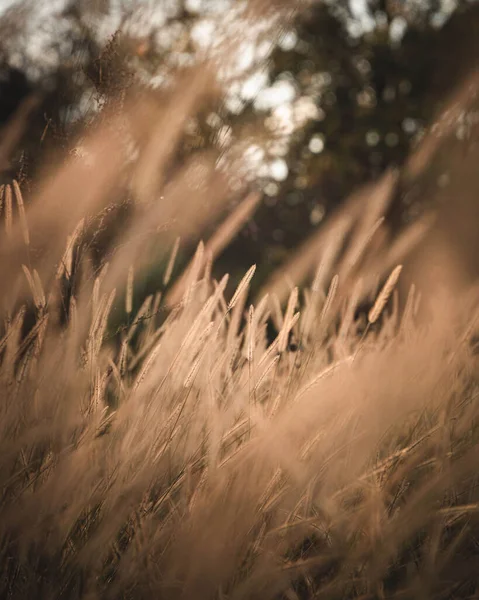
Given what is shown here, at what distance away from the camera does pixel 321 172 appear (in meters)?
6.30

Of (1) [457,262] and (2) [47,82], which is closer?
(2) [47,82]

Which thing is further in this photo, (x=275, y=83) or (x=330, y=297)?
(x=275, y=83)

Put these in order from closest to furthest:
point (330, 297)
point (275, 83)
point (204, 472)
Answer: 1. point (204, 472)
2. point (330, 297)
3. point (275, 83)

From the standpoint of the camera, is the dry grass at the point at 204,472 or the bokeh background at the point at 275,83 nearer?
the dry grass at the point at 204,472

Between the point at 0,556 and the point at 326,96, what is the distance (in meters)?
6.20

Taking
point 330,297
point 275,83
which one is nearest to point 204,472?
point 330,297

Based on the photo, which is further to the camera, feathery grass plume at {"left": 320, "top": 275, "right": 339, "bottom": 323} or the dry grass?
feathery grass plume at {"left": 320, "top": 275, "right": 339, "bottom": 323}

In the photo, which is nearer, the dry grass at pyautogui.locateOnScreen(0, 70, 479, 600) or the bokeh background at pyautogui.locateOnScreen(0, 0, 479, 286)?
the dry grass at pyautogui.locateOnScreen(0, 70, 479, 600)

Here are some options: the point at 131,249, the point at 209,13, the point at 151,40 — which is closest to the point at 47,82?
the point at 151,40

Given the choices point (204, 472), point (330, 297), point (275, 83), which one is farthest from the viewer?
point (275, 83)

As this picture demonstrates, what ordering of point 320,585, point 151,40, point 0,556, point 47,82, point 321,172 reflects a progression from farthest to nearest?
point 321,172
point 47,82
point 151,40
point 320,585
point 0,556

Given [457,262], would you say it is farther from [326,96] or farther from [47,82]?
[47,82]

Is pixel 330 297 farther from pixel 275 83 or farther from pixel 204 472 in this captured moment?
pixel 275 83

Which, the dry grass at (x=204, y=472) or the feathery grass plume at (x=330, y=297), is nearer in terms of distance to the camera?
the dry grass at (x=204, y=472)
